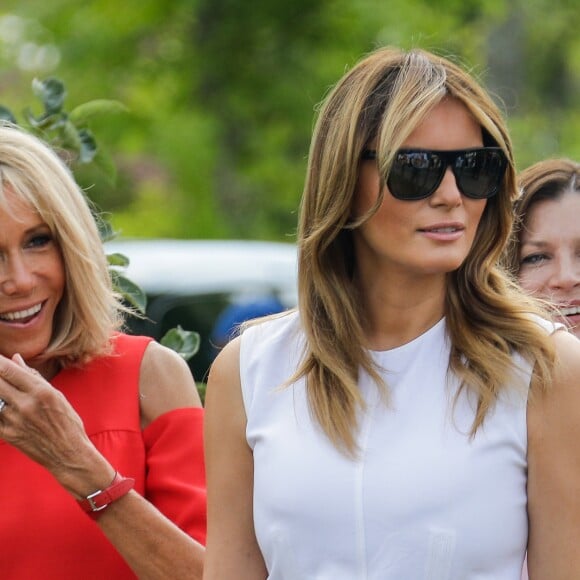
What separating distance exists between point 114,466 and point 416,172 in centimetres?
108

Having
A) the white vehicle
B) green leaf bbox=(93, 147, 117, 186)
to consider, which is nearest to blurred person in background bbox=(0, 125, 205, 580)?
green leaf bbox=(93, 147, 117, 186)

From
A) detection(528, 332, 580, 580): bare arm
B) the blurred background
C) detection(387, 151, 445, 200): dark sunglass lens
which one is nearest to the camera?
detection(528, 332, 580, 580): bare arm

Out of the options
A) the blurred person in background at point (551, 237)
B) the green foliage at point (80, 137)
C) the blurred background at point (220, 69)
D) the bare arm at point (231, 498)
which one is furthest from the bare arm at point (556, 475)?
the blurred background at point (220, 69)

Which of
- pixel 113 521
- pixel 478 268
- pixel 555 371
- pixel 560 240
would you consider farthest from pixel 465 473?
pixel 560 240

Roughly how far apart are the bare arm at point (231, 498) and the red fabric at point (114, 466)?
431 millimetres

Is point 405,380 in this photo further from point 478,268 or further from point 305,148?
point 305,148

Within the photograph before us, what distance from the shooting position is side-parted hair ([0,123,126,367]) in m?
3.35

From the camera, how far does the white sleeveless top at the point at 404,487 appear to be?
254 centimetres

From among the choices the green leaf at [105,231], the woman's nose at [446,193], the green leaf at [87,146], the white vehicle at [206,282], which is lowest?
the white vehicle at [206,282]

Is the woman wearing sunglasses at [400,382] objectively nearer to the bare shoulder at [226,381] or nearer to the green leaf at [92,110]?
the bare shoulder at [226,381]

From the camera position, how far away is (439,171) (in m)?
2.67

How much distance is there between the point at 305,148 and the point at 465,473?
9055mm

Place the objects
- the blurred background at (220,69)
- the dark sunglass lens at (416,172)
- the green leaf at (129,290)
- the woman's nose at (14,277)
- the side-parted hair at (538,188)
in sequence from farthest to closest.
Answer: the blurred background at (220,69) → the green leaf at (129,290) → the side-parted hair at (538,188) → the woman's nose at (14,277) → the dark sunglass lens at (416,172)

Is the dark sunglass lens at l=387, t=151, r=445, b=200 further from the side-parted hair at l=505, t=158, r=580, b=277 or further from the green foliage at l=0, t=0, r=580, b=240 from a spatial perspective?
the green foliage at l=0, t=0, r=580, b=240
